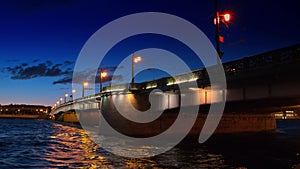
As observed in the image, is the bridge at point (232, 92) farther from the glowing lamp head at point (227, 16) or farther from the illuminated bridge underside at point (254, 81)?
the glowing lamp head at point (227, 16)

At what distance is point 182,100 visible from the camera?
40.0m

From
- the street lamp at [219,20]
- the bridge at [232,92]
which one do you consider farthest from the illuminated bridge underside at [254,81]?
the street lamp at [219,20]

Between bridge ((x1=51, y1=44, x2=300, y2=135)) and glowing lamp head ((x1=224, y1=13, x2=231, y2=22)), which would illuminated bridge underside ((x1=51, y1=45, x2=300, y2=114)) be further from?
glowing lamp head ((x1=224, y1=13, x2=231, y2=22))

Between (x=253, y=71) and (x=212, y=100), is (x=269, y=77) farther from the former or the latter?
(x=212, y=100)

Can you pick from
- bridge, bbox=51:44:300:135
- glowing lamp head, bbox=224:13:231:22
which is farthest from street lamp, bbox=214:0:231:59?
bridge, bbox=51:44:300:135

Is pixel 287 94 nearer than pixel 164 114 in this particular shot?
Yes

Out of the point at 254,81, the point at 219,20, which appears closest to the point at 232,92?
the point at 254,81

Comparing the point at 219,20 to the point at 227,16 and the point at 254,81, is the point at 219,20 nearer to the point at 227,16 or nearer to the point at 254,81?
the point at 227,16

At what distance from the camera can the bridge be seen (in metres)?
24.8

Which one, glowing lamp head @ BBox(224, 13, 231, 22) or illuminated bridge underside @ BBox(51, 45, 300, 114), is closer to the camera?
illuminated bridge underside @ BBox(51, 45, 300, 114)

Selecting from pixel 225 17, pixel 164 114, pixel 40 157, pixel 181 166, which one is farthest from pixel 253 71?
pixel 164 114

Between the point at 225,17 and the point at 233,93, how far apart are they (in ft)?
26.4

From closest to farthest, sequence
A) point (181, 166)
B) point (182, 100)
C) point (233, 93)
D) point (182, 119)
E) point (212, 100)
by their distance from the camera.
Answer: point (181, 166) < point (233, 93) < point (212, 100) < point (182, 100) < point (182, 119)

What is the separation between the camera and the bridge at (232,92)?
976 inches
